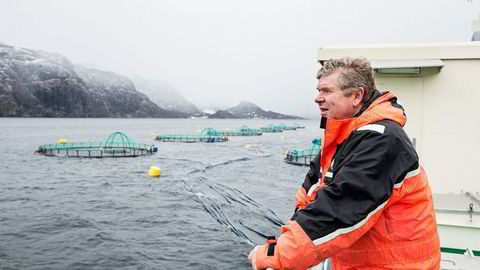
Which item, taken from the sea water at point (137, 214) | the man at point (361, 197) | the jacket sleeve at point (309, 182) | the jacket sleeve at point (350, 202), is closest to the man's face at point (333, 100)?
the man at point (361, 197)

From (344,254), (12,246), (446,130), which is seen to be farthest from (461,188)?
(12,246)

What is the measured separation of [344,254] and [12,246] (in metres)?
18.7

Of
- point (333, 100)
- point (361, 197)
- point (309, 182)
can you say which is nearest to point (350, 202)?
point (361, 197)

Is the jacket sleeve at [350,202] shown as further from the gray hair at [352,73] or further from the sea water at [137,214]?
the sea water at [137,214]

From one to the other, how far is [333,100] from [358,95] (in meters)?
0.15

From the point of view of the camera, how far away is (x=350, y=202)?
1.94m

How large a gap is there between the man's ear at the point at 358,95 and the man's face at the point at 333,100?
0.01 m

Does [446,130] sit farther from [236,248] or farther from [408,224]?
[236,248]

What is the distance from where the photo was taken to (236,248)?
1728 centimetres

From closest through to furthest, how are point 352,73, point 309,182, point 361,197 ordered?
point 361,197 → point 352,73 → point 309,182

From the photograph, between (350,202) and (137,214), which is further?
(137,214)

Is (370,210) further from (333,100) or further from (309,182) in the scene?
(309,182)

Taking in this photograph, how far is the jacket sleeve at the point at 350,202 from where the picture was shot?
1922 millimetres

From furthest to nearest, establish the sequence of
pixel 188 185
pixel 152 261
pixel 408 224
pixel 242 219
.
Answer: pixel 188 185 < pixel 242 219 < pixel 152 261 < pixel 408 224
